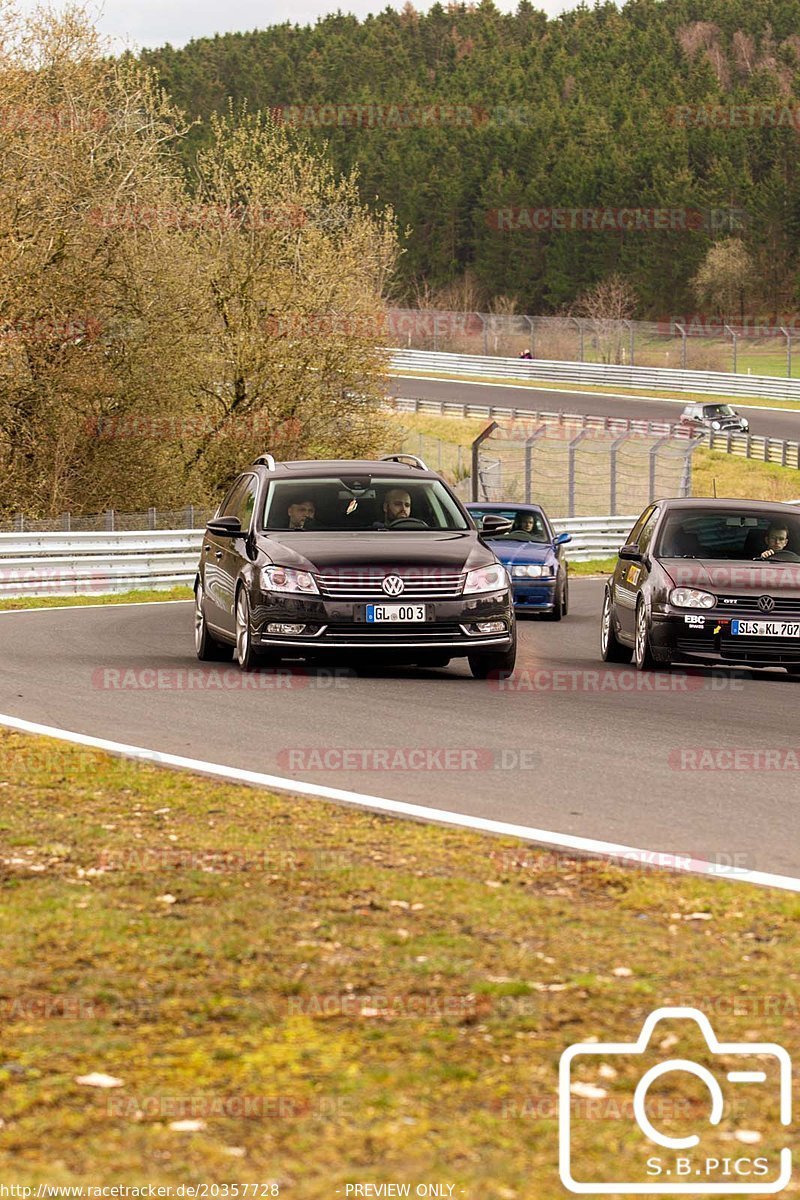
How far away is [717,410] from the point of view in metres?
65.6

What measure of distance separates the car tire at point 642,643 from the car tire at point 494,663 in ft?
4.50

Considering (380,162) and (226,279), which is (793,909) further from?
(380,162)

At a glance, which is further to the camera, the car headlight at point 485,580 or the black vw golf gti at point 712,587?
the black vw golf gti at point 712,587

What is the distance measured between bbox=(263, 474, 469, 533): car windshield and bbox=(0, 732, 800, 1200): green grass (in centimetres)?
670

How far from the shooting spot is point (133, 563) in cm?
2783

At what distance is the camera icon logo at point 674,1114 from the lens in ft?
12.4

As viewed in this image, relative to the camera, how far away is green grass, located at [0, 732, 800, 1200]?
392 cm

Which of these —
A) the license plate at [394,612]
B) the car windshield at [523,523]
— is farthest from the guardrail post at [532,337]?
the license plate at [394,612]

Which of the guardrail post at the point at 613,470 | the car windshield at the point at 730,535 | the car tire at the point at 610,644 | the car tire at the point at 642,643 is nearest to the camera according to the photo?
the car tire at the point at 642,643

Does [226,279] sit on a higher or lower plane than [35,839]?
higher

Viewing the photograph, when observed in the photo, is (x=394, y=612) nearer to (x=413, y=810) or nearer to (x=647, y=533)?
(x=647, y=533)

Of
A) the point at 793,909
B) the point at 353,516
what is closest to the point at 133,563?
the point at 353,516

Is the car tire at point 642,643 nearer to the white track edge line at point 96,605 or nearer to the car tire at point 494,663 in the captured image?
the car tire at point 494,663

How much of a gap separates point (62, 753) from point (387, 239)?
32524 mm
